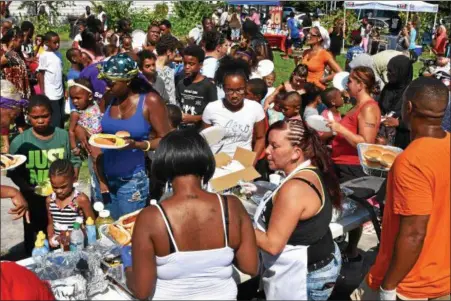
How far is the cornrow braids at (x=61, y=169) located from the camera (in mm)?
3521

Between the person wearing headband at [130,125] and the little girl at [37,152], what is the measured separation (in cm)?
47

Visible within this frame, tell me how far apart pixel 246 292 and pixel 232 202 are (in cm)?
187

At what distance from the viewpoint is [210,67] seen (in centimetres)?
675

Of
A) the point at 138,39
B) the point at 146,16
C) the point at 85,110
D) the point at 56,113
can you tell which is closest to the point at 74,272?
the point at 85,110

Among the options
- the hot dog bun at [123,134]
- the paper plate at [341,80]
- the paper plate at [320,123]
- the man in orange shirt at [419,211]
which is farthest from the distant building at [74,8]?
the man in orange shirt at [419,211]

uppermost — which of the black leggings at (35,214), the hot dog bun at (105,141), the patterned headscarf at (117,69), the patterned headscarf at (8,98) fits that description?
the patterned headscarf at (117,69)

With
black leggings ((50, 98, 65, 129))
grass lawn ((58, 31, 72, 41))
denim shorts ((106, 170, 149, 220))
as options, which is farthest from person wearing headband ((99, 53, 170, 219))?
grass lawn ((58, 31, 72, 41))

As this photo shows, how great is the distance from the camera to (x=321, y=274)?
9.12ft

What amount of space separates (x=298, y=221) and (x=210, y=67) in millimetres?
4507

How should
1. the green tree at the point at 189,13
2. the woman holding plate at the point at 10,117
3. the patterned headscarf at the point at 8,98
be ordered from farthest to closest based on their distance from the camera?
1. the green tree at the point at 189,13
2. the patterned headscarf at the point at 8,98
3. the woman holding plate at the point at 10,117

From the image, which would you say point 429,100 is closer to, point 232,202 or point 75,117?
point 232,202

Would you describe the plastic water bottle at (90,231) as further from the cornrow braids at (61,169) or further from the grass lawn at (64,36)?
the grass lawn at (64,36)

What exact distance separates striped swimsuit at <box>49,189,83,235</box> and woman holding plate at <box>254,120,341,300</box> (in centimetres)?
152

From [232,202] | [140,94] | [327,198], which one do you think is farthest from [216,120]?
[232,202]
